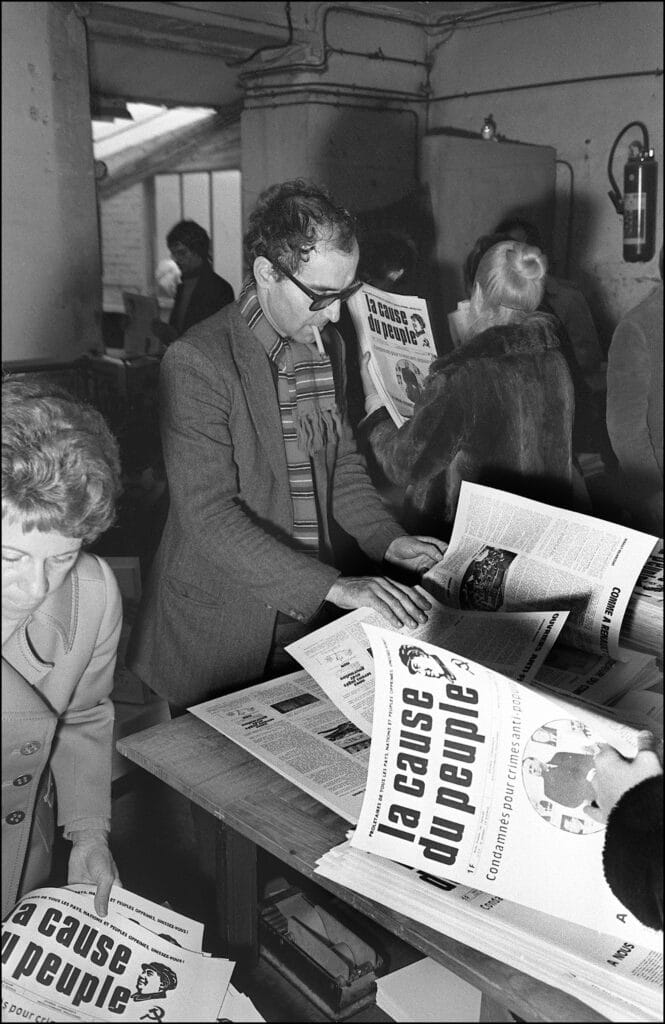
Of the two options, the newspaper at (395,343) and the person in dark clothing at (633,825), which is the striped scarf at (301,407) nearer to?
the newspaper at (395,343)

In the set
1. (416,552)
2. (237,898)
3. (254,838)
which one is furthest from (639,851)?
(416,552)

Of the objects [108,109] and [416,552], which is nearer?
[108,109]

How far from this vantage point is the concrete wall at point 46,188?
3.79 ft

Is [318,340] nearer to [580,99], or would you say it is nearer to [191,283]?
[191,283]

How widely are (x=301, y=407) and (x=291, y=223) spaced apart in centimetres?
29

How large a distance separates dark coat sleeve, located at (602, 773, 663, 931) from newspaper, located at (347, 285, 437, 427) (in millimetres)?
829

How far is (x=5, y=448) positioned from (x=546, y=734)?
2.24ft

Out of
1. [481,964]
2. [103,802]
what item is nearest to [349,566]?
[103,802]

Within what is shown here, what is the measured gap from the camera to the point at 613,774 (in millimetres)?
1080

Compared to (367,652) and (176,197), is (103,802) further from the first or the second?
(176,197)

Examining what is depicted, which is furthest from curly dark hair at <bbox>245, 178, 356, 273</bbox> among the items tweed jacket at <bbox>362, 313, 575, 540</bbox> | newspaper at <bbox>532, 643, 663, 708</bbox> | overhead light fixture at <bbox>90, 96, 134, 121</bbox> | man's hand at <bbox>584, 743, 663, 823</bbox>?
man's hand at <bbox>584, 743, 663, 823</bbox>

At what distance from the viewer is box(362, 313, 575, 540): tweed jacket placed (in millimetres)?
1693

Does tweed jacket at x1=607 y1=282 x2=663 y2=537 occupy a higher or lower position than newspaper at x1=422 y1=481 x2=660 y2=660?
higher

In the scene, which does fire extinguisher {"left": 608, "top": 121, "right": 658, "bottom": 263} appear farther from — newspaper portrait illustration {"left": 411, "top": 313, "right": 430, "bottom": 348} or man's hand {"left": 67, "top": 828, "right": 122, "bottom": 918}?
man's hand {"left": 67, "top": 828, "right": 122, "bottom": 918}
